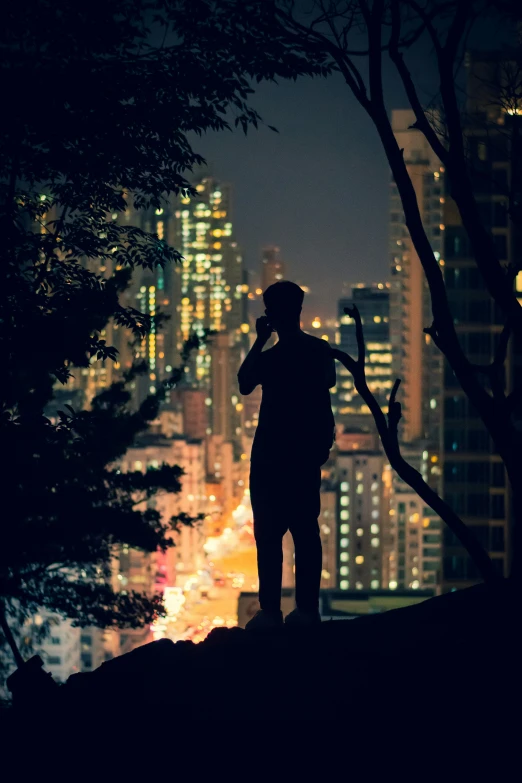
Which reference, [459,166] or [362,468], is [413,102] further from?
[362,468]

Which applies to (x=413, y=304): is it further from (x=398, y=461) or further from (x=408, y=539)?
(x=398, y=461)

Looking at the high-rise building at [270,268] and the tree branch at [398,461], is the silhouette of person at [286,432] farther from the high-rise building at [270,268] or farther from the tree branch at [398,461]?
the high-rise building at [270,268]

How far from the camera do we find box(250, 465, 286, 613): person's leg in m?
6.36

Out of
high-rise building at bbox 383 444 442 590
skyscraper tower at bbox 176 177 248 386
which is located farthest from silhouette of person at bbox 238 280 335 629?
skyscraper tower at bbox 176 177 248 386

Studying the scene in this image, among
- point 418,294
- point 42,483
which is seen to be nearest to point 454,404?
point 42,483

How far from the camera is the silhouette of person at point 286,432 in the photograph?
6.30 m

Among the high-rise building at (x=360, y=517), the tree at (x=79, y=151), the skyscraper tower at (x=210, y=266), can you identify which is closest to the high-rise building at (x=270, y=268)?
the skyscraper tower at (x=210, y=266)

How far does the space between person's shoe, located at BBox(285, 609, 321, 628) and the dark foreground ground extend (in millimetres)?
70

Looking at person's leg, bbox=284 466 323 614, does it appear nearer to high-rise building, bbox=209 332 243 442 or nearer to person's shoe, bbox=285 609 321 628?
person's shoe, bbox=285 609 321 628

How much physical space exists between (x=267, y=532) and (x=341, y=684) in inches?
43.1

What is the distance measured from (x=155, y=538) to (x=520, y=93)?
8039 mm

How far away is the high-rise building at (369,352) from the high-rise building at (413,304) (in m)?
7.01

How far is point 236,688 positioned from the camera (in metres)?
5.79

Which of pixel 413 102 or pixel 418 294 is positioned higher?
pixel 418 294
